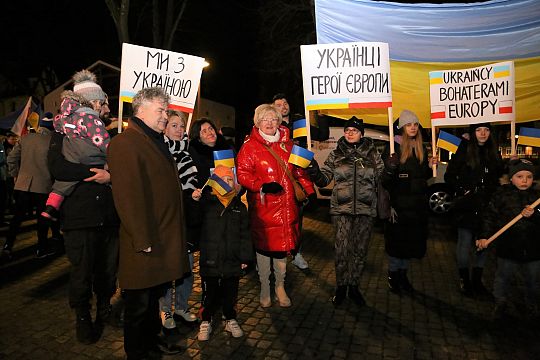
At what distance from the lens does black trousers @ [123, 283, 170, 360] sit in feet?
10.4

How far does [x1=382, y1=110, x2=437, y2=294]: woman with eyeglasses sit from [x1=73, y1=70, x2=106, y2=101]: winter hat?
2.99 m

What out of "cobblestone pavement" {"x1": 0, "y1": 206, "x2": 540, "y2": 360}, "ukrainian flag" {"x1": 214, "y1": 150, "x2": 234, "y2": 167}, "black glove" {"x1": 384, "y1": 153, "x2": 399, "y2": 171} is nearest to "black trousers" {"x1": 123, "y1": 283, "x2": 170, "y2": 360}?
"cobblestone pavement" {"x1": 0, "y1": 206, "x2": 540, "y2": 360}

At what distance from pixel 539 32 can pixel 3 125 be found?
15918mm

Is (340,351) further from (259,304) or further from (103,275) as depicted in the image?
(103,275)

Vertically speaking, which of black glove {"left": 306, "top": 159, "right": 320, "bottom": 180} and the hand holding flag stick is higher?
→ black glove {"left": 306, "top": 159, "right": 320, "bottom": 180}

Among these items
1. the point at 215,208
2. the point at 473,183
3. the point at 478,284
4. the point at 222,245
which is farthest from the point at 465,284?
the point at 215,208

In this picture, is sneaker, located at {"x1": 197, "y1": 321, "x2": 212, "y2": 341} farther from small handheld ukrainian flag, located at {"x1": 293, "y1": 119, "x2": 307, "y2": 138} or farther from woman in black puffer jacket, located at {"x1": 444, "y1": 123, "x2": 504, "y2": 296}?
woman in black puffer jacket, located at {"x1": 444, "y1": 123, "x2": 504, "y2": 296}

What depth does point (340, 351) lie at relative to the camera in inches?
146

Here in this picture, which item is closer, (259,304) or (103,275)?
(103,275)

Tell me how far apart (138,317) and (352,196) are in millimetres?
2433

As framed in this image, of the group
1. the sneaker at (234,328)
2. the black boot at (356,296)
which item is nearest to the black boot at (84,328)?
the sneaker at (234,328)

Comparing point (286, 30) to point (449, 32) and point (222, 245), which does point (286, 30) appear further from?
point (222, 245)

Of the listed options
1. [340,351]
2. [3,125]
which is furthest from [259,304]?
[3,125]

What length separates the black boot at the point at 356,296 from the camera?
4.71 metres
